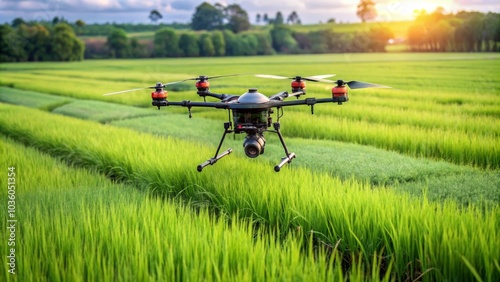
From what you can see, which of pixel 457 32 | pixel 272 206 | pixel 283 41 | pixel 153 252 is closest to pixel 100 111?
pixel 272 206

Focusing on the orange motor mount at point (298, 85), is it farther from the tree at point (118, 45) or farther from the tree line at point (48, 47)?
the tree at point (118, 45)

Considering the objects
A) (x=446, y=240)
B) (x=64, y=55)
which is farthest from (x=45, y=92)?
(x=64, y=55)

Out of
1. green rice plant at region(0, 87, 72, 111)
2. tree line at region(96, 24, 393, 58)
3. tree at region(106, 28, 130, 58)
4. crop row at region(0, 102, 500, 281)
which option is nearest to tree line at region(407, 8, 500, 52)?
tree line at region(96, 24, 393, 58)

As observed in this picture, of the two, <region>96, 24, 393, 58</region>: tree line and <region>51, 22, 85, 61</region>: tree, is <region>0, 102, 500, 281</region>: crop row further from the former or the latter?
<region>96, 24, 393, 58</region>: tree line

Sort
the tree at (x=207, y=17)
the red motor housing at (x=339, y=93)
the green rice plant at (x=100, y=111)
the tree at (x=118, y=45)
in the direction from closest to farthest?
1. the red motor housing at (x=339, y=93)
2. the green rice plant at (x=100, y=111)
3. the tree at (x=207, y=17)
4. the tree at (x=118, y=45)

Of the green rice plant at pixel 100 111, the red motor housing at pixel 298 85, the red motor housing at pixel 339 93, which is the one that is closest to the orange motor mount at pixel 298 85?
the red motor housing at pixel 298 85

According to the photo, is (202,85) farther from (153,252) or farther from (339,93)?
(153,252)

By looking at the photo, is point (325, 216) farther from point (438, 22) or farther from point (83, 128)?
point (438, 22)
